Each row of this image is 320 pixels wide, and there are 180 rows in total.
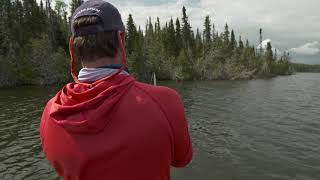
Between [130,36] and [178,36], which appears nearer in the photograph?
[130,36]

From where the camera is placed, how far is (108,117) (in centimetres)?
191

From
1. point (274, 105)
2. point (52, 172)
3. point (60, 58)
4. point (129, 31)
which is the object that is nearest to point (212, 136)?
point (52, 172)

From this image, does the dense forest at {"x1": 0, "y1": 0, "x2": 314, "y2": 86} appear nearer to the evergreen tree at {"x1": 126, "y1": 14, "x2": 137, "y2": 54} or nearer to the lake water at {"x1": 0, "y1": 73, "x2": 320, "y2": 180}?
the evergreen tree at {"x1": 126, "y1": 14, "x2": 137, "y2": 54}

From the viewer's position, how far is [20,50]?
6462 centimetres

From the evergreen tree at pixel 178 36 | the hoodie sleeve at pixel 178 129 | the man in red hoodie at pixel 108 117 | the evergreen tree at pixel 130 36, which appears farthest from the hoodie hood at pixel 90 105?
the evergreen tree at pixel 178 36

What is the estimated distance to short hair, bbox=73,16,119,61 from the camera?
2.07 metres

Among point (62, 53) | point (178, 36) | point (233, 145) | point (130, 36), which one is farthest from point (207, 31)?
point (233, 145)

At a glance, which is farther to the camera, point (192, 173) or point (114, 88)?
point (192, 173)

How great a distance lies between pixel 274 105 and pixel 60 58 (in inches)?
1714

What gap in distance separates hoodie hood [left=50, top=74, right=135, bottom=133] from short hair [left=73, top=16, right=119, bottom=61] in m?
0.19

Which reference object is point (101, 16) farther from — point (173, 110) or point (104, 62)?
point (173, 110)

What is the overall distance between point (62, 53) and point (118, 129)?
66271 millimetres

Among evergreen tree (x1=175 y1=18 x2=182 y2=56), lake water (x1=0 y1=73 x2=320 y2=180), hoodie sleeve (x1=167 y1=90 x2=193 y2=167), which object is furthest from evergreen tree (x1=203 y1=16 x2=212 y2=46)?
hoodie sleeve (x1=167 y1=90 x2=193 y2=167)

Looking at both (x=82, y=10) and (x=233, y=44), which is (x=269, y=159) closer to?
(x=82, y=10)
